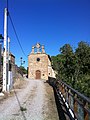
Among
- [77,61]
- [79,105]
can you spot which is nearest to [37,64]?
[77,61]

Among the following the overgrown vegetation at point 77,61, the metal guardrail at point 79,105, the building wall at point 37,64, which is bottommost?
the metal guardrail at point 79,105

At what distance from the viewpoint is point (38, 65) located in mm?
63062

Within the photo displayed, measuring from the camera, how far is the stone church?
62.0 m

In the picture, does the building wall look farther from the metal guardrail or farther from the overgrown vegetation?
the metal guardrail

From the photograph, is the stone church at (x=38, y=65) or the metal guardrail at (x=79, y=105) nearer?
the metal guardrail at (x=79, y=105)

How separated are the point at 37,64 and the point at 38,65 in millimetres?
423

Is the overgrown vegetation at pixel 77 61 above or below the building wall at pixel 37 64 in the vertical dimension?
below

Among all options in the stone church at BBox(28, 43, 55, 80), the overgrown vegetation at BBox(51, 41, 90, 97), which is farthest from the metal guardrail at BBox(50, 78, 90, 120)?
the stone church at BBox(28, 43, 55, 80)

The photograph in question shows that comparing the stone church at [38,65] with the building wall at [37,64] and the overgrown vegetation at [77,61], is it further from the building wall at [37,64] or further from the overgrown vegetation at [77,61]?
the overgrown vegetation at [77,61]

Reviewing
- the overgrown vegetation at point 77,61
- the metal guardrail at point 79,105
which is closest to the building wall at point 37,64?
the overgrown vegetation at point 77,61

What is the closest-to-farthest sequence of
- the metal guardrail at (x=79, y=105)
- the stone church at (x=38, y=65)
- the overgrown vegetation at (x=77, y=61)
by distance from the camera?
the metal guardrail at (x=79, y=105)
the overgrown vegetation at (x=77, y=61)
the stone church at (x=38, y=65)

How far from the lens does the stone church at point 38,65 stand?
6197 cm

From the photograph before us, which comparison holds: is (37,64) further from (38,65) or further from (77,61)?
(77,61)

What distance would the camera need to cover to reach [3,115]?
8641mm
